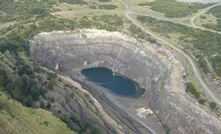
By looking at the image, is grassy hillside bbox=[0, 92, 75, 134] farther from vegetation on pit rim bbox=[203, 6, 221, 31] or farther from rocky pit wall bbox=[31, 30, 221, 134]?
vegetation on pit rim bbox=[203, 6, 221, 31]

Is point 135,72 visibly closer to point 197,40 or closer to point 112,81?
point 112,81

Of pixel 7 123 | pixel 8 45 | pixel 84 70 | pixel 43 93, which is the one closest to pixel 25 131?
pixel 7 123

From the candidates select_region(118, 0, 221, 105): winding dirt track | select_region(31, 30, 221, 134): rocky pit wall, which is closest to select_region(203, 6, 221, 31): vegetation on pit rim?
select_region(118, 0, 221, 105): winding dirt track

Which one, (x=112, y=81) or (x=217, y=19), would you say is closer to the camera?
(x=112, y=81)

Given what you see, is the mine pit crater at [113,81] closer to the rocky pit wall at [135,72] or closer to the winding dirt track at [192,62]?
the rocky pit wall at [135,72]

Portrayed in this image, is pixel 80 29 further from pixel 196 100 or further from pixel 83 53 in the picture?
pixel 196 100

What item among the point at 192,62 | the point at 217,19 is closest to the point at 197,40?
the point at 192,62
